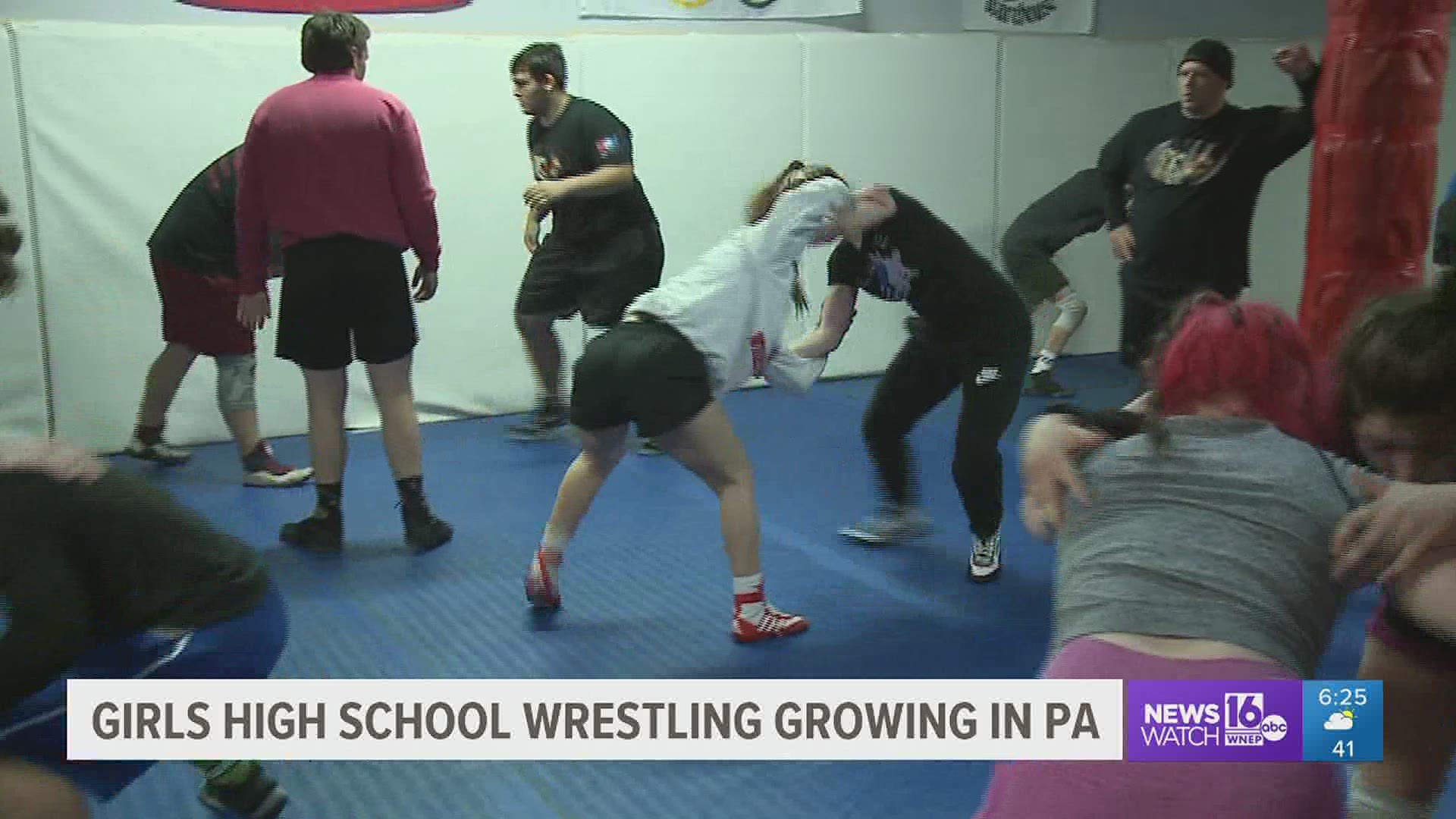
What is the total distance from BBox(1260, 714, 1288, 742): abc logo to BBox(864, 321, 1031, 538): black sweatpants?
2183mm

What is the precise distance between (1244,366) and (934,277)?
1970 millimetres

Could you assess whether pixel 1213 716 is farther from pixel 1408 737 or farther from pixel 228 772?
pixel 228 772

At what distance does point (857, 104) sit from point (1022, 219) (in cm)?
104

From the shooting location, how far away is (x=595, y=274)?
190 inches

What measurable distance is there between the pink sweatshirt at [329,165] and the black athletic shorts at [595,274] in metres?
1.28

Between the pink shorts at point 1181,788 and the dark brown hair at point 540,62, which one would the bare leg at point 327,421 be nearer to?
the dark brown hair at point 540,62

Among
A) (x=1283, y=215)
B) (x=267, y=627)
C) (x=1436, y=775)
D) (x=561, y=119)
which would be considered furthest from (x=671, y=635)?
(x=1283, y=215)

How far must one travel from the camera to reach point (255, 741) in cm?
215

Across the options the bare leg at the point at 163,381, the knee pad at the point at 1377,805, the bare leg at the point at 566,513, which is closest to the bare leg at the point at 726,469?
the bare leg at the point at 566,513

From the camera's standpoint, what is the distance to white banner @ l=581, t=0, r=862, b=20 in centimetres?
572

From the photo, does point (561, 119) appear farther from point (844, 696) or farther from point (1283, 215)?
point (1283, 215)

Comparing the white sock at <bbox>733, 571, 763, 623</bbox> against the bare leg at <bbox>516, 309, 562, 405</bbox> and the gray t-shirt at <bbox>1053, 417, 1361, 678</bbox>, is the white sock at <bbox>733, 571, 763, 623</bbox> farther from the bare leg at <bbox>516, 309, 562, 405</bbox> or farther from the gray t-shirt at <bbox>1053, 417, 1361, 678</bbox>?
the bare leg at <bbox>516, 309, 562, 405</bbox>

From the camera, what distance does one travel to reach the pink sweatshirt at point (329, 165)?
3434mm

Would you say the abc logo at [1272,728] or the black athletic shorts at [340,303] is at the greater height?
the black athletic shorts at [340,303]
